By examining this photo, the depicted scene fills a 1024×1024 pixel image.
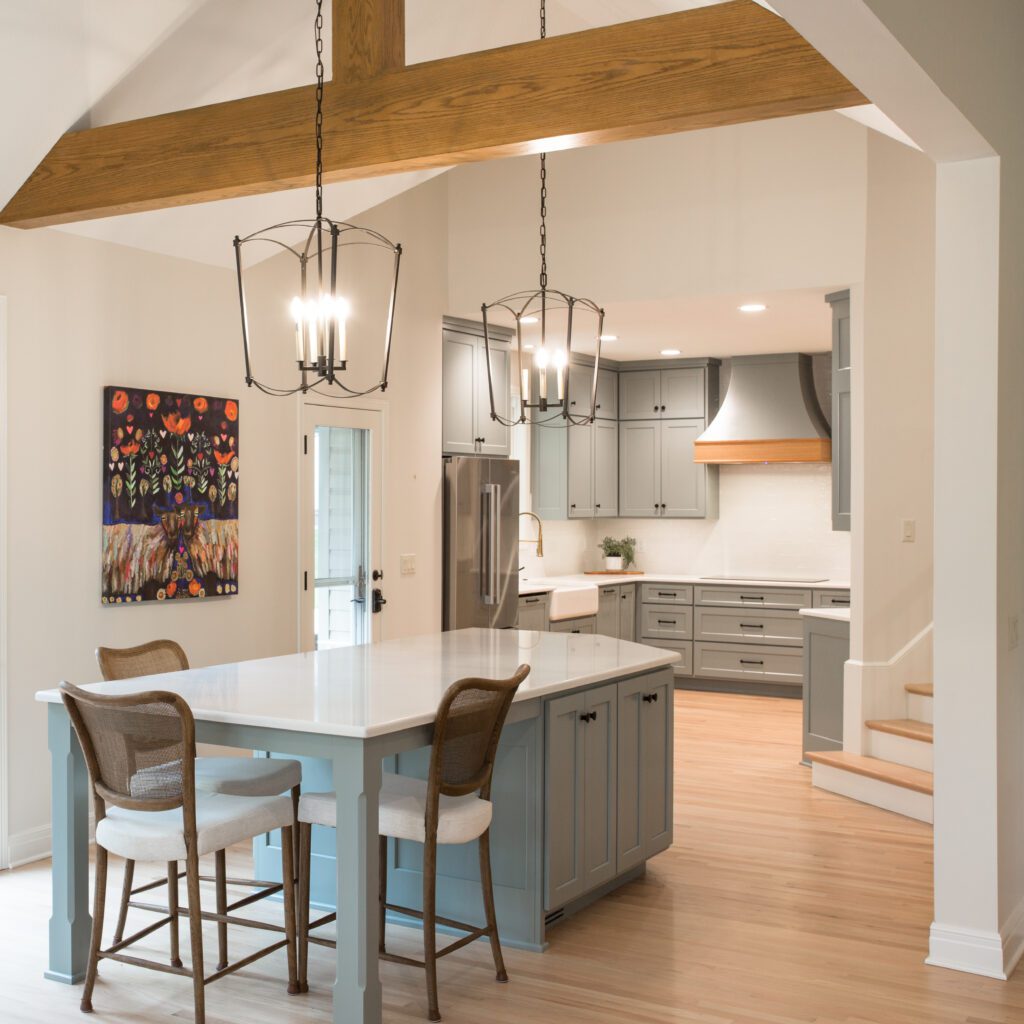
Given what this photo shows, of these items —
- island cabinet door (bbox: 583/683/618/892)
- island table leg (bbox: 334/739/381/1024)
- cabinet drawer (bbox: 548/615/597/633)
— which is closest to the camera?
island table leg (bbox: 334/739/381/1024)

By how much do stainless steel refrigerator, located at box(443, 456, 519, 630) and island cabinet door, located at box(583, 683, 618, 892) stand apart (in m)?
3.09

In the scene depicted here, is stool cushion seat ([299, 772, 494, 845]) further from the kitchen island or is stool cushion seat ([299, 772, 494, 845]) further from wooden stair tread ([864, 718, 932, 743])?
wooden stair tread ([864, 718, 932, 743])

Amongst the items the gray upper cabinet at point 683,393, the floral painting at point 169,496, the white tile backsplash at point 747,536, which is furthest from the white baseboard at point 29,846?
the gray upper cabinet at point 683,393

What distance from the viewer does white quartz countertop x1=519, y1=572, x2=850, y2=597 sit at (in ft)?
27.0

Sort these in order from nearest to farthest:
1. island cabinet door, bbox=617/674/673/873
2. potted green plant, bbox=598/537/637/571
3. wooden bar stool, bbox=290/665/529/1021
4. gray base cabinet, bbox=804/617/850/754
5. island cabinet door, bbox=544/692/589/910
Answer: wooden bar stool, bbox=290/665/529/1021
island cabinet door, bbox=544/692/589/910
island cabinet door, bbox=617/674/673/873
gray base cabinet, bbox=804/617/850/754
potted green plant, bbox=598/537/637/571

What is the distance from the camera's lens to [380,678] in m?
3.77

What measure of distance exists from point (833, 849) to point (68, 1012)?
9.94 feet

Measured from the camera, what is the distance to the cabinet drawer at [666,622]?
899cm

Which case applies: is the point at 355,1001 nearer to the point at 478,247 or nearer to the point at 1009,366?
the point at 1009,366

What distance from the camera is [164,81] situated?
4.62m

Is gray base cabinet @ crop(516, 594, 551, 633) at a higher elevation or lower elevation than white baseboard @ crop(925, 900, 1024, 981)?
higher

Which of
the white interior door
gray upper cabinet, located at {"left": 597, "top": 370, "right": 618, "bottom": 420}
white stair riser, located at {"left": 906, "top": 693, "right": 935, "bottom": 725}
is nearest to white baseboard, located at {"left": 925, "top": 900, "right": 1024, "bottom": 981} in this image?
white stair riser, located at {"left": 906, "top": 693, "right": 935, "bottom": 725}

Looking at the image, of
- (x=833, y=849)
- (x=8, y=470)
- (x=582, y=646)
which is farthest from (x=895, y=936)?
(x=8, y=470)

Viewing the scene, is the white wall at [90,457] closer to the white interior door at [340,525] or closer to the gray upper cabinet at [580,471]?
the white interior door at [340,525]
